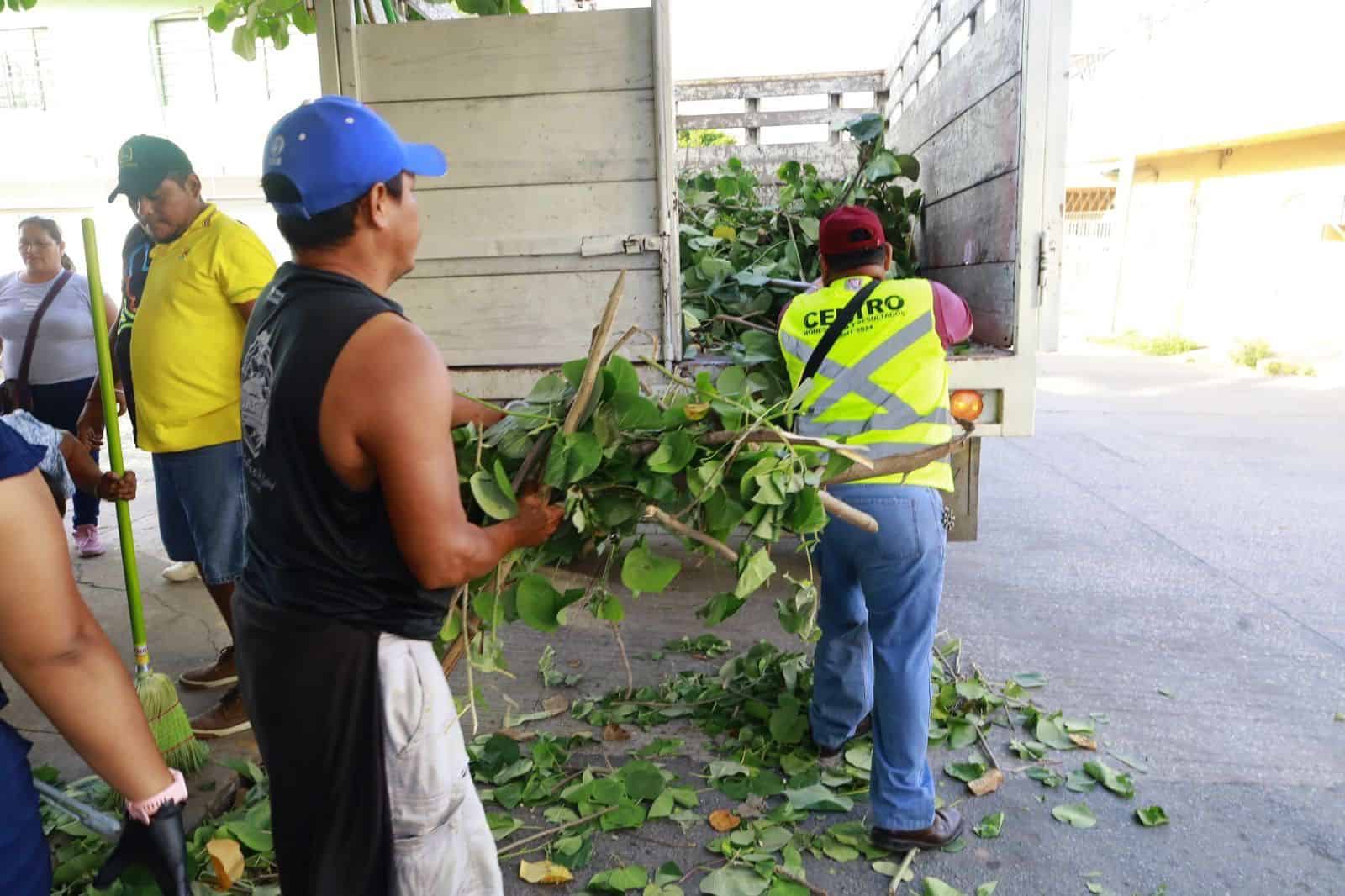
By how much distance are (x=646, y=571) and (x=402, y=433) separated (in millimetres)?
788

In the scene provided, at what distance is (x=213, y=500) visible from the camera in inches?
126

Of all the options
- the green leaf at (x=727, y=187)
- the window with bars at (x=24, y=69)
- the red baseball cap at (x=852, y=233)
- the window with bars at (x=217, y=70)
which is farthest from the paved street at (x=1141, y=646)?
the window with bars at (x=24, y=69)

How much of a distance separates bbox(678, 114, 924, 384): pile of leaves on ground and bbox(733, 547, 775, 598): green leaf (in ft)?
5.75

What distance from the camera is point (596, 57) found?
3.32 meters

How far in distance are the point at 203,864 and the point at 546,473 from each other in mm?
1673

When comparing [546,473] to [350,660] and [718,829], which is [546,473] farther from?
[718,829]

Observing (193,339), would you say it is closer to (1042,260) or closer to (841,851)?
(841,851)

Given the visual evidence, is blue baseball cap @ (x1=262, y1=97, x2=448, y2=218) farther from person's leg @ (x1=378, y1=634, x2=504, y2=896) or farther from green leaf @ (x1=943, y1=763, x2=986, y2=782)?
green leaf @ (x1=943, y1=763, x2=986, y2=782)

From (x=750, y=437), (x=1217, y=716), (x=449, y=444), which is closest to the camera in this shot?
(x=449, y=444)

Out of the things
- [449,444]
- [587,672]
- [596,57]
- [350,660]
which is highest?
[596,57]

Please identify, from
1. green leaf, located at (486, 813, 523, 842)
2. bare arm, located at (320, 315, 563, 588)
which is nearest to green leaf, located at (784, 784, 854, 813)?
green leaf, located at (486, 813, 523, 842)

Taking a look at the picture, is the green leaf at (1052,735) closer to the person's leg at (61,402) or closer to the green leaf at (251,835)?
the green leaf at (251,835)

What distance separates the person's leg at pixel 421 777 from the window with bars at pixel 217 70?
1474 centimetres

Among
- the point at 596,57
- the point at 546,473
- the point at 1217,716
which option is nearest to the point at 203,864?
the point at 546,473
